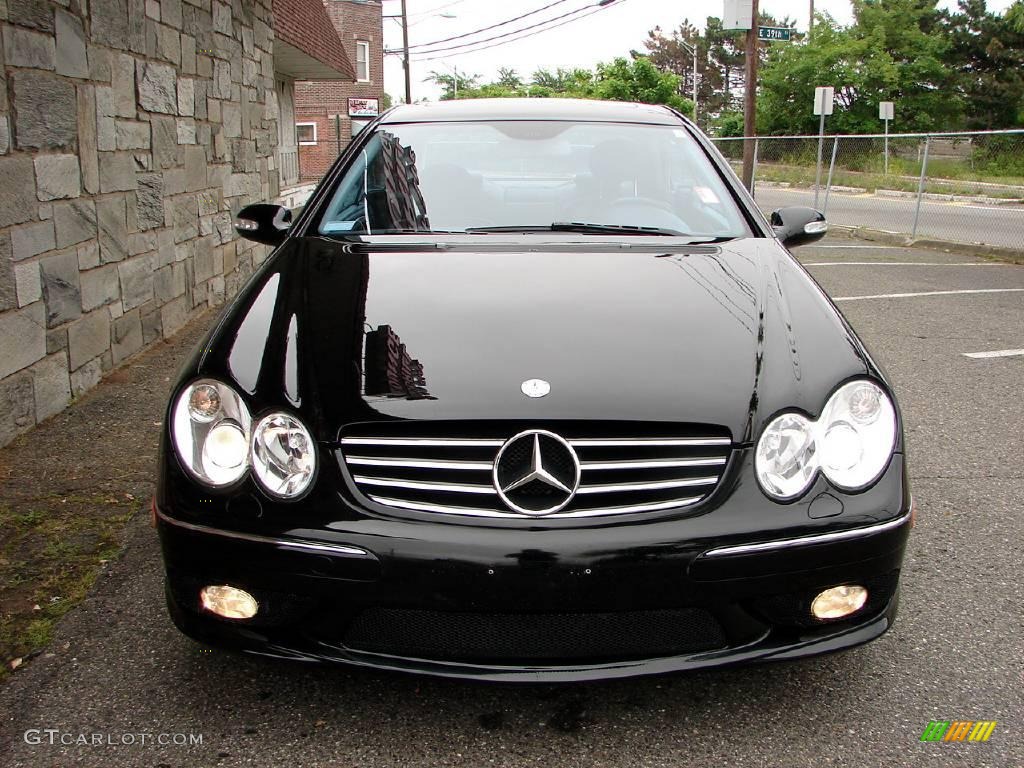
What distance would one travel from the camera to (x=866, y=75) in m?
41.4

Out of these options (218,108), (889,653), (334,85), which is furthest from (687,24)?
(889,653)

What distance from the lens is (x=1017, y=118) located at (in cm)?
4338

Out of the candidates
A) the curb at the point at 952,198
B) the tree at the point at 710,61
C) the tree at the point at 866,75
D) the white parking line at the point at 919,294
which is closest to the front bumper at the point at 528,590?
the white parking line at the point at 919,294

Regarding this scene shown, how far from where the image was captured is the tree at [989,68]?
4331 cm

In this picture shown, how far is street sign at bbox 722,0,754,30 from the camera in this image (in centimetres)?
1845

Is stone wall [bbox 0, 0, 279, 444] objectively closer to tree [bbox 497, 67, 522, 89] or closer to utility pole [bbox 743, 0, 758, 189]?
utility pole [bbox 743, 0, 758, 189]

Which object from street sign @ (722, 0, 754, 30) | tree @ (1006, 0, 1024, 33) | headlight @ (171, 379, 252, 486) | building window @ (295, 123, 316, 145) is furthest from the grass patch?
tree @ (1006, 0, 1024, 33)

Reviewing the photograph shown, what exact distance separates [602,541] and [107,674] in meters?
1.33

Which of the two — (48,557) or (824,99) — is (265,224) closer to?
(48,557)

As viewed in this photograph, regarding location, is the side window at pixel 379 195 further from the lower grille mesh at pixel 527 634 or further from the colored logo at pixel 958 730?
the colored logo at pixel 958 730

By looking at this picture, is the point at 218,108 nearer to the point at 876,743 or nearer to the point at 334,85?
the point at 876,743

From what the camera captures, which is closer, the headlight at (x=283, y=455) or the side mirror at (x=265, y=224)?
the headlight at (x=283, y=455)

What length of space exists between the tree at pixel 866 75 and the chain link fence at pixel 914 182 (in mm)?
20962

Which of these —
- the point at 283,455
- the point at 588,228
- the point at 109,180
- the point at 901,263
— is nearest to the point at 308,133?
the point at 901,263
